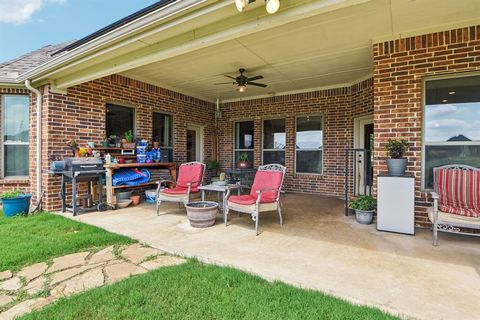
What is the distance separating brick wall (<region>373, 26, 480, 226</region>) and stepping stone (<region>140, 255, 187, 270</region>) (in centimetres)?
334

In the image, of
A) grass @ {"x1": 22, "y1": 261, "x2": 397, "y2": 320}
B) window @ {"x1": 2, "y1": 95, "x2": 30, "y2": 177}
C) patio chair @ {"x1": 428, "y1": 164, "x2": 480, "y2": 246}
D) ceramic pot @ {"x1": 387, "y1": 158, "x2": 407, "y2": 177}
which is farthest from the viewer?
window @ {"x1": 2, "y1": 95, "x2": 30, "y2": 177}

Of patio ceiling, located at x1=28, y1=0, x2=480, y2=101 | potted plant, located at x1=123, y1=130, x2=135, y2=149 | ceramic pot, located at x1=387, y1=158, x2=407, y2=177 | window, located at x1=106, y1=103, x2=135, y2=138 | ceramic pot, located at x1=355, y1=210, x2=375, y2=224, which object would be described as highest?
patio ceiling, located at x1=28, y1=0, x2=480, y2=101

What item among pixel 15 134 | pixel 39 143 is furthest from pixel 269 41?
pixel 15 134

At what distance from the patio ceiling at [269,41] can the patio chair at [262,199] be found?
7.12 feet

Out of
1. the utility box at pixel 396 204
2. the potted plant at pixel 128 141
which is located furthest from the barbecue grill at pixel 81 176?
the utility box at pixel 396 204

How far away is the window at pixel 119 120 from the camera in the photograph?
5.80 m

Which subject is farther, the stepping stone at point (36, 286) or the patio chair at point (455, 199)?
the patio chair at point (455, 199)

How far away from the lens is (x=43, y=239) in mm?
3279

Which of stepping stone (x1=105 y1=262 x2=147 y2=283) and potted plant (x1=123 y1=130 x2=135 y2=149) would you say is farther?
potted plant (x1=123 y1=130 x2=135 y2=149)

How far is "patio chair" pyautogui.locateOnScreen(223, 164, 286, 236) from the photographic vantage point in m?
3.73

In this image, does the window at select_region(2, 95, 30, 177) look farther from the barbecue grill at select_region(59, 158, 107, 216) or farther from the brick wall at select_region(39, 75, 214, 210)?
the barbecue grill at select_region(59, 158, 107, 216)

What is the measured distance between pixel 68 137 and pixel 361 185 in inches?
261

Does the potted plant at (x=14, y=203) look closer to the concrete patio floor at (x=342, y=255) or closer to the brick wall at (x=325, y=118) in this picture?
the concrete patio floor at (x=342, y=255)

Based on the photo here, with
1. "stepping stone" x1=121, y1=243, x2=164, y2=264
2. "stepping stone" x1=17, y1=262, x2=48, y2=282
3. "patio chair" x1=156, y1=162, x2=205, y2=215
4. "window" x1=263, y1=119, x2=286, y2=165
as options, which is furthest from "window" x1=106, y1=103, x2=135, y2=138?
"window" x1=263, y1=119, x2=286, y2=165
